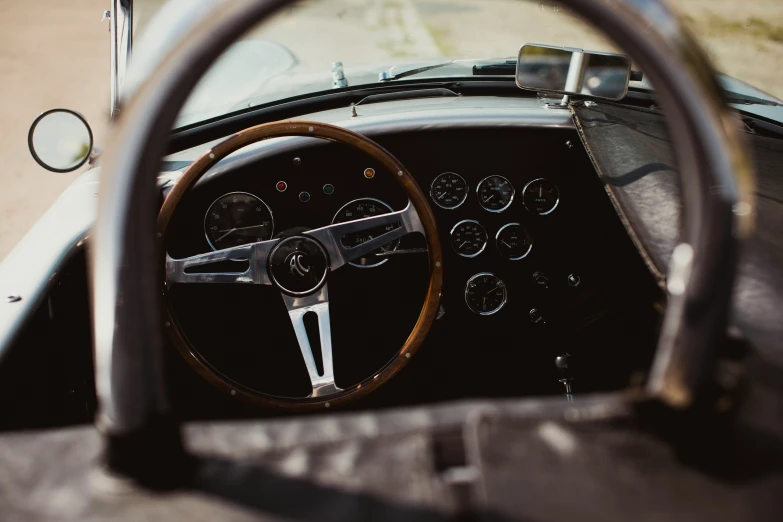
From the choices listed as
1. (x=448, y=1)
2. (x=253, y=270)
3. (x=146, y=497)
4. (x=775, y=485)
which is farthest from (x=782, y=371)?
(x=448, y=1)

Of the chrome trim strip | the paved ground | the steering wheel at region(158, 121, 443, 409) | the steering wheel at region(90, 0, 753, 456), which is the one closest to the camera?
Result: the steering wheel at region(90, 0, 753, 456)

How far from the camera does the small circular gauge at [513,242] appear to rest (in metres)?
2.68

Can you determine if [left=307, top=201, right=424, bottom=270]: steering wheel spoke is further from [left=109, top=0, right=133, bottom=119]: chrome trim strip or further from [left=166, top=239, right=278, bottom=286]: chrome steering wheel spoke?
[left=109, top=0, right=133, bottom=119]: chrome trim strip

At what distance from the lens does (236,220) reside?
235 cm

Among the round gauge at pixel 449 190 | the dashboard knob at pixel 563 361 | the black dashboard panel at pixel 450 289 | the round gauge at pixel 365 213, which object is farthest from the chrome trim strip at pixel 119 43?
the dashboard knob at pixel 563 361

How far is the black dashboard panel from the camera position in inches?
93.0

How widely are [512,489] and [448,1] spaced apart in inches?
164

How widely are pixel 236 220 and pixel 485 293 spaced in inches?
41.2

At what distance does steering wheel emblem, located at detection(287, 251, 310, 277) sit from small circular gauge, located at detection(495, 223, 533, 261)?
914mm

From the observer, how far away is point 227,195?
2.31m

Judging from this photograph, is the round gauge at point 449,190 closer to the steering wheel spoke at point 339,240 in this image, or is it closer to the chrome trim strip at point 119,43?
the steering wheel spoke at point 339,240

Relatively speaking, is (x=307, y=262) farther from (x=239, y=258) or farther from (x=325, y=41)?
(x=325, y=41)

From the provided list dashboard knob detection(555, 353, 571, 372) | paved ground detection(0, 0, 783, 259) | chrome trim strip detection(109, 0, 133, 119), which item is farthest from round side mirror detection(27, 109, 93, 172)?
dashboard knob detection(555, 353, 571, 372)

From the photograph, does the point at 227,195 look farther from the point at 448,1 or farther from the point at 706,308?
the point at 448,1
